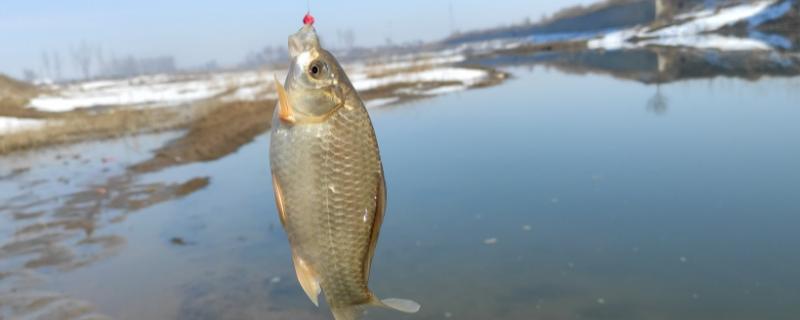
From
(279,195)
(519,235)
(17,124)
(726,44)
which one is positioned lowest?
(519,235)

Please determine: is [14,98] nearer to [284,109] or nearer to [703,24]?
[284,109]

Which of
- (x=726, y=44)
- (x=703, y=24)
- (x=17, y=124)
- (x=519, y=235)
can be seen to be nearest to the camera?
(x=519, y=235)

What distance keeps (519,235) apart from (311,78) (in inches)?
279

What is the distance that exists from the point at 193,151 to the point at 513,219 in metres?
12.9

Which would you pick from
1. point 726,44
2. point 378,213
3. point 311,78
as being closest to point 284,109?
point 311,78

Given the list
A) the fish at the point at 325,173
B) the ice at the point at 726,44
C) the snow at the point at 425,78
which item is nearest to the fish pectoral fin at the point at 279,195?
the fish at the point at 325,173

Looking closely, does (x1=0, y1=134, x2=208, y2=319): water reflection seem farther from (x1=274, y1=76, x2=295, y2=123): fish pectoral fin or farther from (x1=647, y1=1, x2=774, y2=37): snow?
(x1=647, y1=1, x2=774, y2=37): snow

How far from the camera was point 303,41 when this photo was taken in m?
1.97

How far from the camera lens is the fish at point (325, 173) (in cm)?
199

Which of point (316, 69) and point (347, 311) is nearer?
point (316, 69)

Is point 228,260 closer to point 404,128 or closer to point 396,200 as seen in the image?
point 396,200

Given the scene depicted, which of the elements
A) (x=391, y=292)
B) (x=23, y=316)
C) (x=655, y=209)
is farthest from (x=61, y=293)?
(x=655, y=209)

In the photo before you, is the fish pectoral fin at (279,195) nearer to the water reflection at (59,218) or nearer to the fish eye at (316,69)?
the fish eye at (316,69)

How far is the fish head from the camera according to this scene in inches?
77.6
